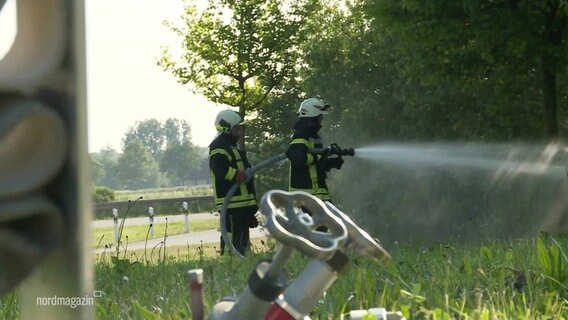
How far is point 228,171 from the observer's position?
1252 centimetres

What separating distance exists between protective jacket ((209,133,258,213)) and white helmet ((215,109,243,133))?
0.35 feet

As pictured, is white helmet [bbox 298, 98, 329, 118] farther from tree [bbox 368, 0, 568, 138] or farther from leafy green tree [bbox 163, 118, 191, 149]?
leafy green tree [bbox 163, 118, 191, 149]

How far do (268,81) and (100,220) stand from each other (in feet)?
60.4

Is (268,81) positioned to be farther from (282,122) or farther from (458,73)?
(458,73)

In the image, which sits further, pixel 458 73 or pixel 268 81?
pixel 268 81

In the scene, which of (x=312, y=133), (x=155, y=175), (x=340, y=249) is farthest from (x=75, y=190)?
(x=155, y=175)

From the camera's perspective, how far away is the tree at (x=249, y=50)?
108ft

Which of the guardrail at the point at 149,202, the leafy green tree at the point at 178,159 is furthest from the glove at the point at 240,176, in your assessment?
the leafy green tree at the point at 178,159

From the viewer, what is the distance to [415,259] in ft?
23.5

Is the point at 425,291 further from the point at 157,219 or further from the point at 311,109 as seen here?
the point at 157,219

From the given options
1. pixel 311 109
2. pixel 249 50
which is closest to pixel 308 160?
pixel 311 109

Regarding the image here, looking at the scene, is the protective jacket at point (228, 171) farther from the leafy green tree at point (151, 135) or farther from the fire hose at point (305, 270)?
the leafy green tree at point (151, 135)

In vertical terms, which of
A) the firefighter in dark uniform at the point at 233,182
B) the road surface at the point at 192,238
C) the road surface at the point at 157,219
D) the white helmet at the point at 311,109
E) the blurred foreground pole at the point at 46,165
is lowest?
the road surface at the point at 157,219

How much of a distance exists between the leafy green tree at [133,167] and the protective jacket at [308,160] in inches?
5686
